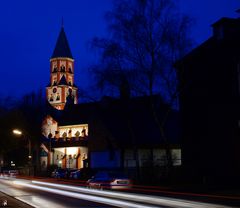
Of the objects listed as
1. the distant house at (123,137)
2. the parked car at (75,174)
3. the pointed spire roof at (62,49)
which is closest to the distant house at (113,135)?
the distant house at (123,137)

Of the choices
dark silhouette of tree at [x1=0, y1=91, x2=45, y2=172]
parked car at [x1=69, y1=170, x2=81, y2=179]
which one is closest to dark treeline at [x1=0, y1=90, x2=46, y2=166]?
dark silhouette of tree at [x1=0, y1=91, x2=45, y2=172]

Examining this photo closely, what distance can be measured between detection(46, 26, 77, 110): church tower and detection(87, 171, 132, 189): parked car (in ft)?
294

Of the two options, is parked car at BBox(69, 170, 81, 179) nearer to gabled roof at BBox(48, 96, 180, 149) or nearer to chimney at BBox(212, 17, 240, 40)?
gabled roof at BBox(48, 96, 180, 149)

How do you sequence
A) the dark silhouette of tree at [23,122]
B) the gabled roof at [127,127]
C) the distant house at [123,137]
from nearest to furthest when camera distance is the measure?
the distant house at [123,137] → the gabled roof at [127,127] → the dark silhouette of tree at [23,122]

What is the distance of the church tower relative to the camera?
121062 millimetres

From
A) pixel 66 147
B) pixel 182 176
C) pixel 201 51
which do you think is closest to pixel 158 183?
pixel 182 176

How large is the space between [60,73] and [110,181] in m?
99.4

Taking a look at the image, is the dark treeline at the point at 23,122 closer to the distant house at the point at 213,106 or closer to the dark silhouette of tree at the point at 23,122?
the dark silhouette of tree at the point at 23,122

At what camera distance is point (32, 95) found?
73.9 metres

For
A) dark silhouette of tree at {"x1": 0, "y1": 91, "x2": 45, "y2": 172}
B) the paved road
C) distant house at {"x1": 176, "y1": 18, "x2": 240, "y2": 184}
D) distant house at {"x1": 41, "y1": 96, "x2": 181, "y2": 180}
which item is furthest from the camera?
dark silhouette of tree at {"x1": 0, "y1": 91, "x2": 45, "y2": 172}

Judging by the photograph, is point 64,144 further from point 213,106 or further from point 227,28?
point 227,28

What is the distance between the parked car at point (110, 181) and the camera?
2934cm

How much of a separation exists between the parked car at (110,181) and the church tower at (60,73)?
294ft

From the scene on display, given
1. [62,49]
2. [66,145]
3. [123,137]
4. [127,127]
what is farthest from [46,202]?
[62,49]
